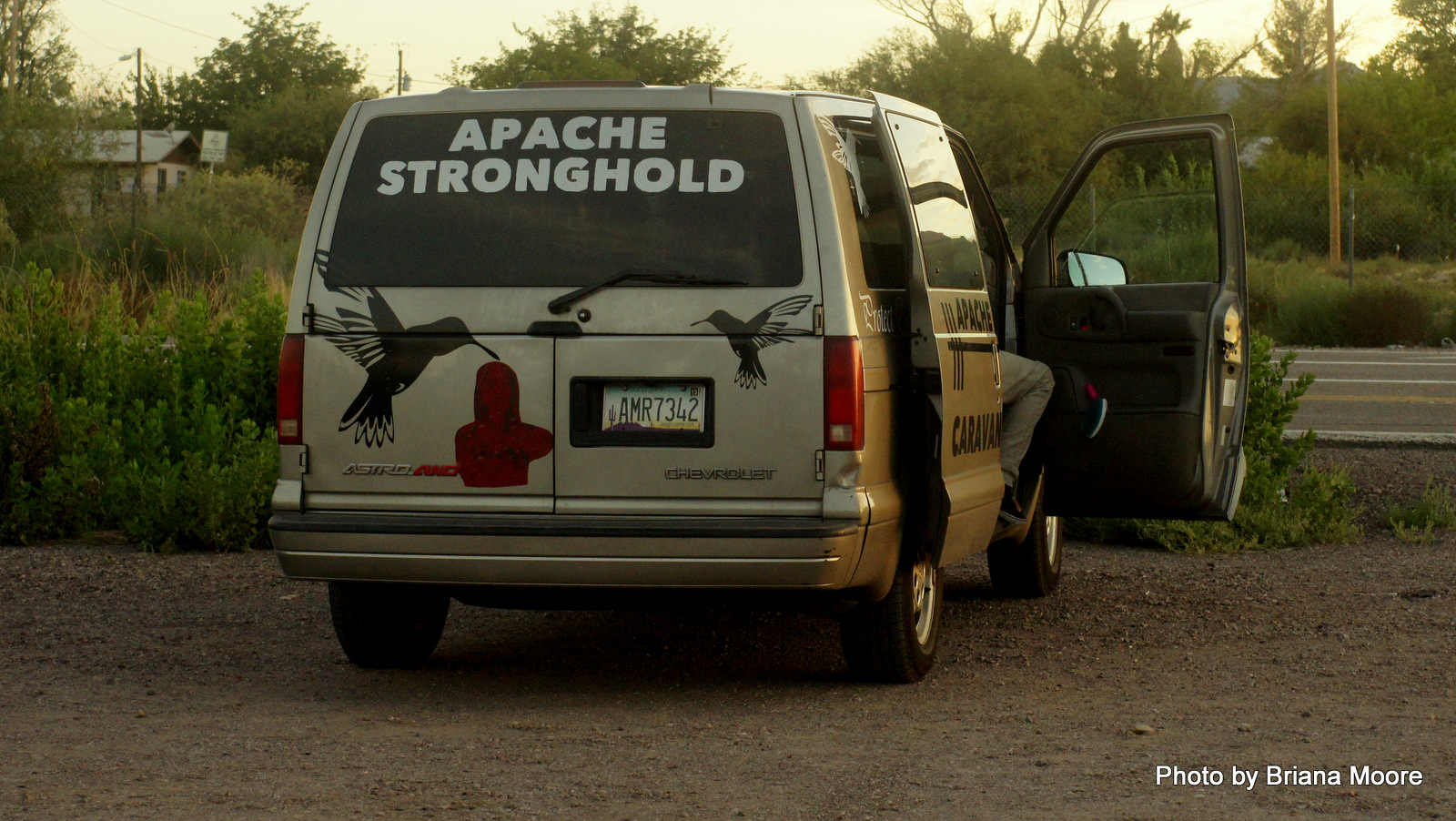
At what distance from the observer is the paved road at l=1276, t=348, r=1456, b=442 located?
12.4 m

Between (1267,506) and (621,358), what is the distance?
5.02m

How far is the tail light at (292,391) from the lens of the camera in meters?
4.83

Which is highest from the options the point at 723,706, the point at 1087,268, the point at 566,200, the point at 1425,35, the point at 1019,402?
the point at 1425,35

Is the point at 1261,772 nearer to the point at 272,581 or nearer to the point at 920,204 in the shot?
the point at 920,204

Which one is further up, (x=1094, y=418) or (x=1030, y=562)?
(x=1094, y=418)

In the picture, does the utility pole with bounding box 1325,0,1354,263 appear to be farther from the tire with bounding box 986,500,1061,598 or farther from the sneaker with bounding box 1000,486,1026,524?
the sneaker with bounding box 1000,486,1026,524

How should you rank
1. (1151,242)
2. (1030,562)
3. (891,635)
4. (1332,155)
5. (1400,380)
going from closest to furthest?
(891,635) → (1030,562) → (1151,242) → (1400,380) → (1332,155)

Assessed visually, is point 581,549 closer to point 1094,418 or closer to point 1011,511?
point 1011,511

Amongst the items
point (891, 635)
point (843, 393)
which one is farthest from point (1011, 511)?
point (843, 393)

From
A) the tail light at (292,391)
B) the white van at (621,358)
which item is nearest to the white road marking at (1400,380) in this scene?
the white van at (621,358)

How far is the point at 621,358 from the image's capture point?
466 cm

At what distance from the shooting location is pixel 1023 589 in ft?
23.0

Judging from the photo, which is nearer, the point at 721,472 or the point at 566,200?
the point at 721,472

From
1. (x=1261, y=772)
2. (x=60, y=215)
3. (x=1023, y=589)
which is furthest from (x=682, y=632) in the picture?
(x=60, y=215)
